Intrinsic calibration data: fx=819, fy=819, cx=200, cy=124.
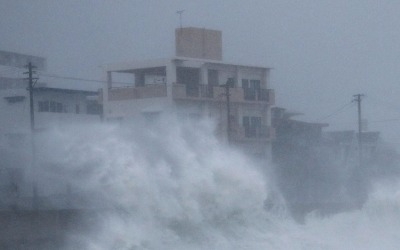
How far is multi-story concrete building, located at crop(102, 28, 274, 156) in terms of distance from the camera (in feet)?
112

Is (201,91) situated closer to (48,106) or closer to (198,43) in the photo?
(198,43)

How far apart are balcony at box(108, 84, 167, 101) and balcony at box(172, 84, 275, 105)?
2.31 ft

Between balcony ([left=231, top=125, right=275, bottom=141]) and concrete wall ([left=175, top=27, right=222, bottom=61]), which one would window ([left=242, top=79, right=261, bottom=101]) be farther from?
concrete wall ([left=175, top=27, right=222, bottom=61])

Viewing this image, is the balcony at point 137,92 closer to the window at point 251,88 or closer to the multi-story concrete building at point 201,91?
the multi-story concrete building at point 201,91

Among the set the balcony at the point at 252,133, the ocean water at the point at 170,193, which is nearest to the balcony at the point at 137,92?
the balcony at the point at 252,133

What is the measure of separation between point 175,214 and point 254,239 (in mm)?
2067

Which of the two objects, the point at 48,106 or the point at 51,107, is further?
the point at 51,107

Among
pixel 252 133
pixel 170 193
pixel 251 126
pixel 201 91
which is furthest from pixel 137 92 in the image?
pixel 170 193

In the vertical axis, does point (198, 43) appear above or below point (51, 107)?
above

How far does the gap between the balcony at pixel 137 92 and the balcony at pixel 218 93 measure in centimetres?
70

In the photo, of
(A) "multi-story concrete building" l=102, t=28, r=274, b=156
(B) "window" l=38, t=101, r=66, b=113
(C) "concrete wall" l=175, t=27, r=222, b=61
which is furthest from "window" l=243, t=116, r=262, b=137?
Answer: (B) "window" l=38, t=101, r=66, b=113

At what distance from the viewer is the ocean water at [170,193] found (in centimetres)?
1521

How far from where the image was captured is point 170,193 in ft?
52.5

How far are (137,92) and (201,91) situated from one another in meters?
2.74
